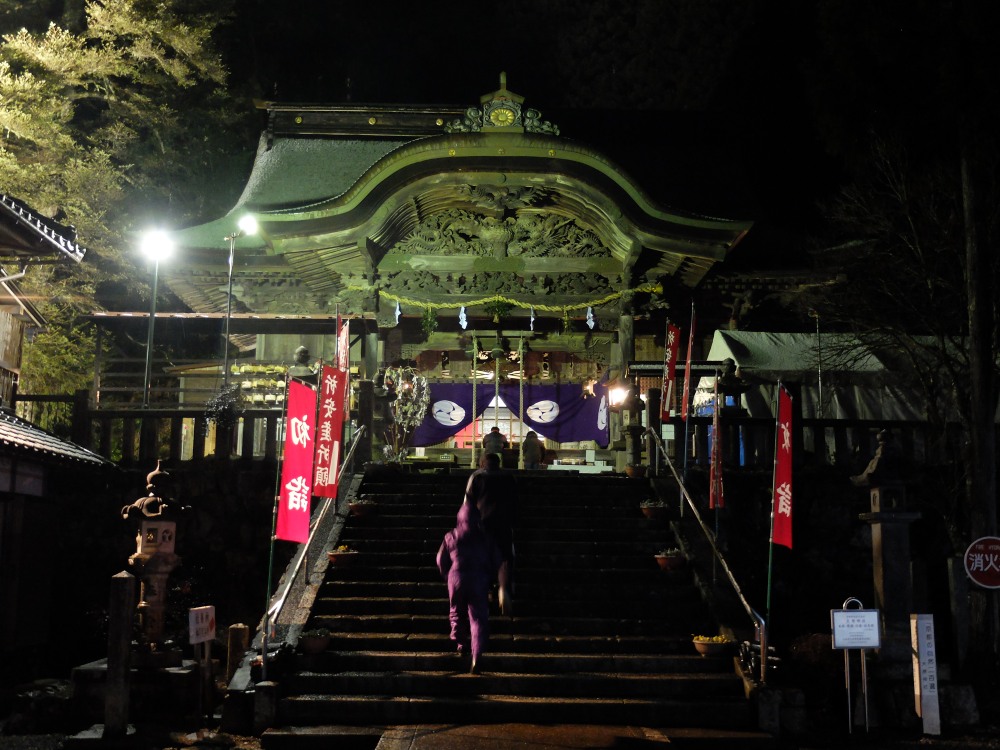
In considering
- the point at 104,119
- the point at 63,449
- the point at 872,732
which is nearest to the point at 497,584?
the point at 872,732

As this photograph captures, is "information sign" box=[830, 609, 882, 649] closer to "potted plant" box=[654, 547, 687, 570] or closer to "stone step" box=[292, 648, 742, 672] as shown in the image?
"stone step" box=[292, 648, 742, 672]

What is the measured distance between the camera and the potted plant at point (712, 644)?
→ 8766 mm

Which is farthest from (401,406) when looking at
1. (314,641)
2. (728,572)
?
(728,572)

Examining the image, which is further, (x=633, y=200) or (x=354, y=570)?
(x=633, y=200)

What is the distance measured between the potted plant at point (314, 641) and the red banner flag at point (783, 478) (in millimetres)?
4990

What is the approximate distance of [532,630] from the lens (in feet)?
31.0

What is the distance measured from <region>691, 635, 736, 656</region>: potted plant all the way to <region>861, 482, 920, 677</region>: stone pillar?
176 cm

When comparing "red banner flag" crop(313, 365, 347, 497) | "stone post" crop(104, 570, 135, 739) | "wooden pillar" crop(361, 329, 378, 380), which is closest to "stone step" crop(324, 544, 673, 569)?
"red banner flag" crop(313, 365, 347, 497)

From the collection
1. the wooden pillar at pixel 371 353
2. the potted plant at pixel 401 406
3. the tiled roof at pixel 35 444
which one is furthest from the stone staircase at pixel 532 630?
the wooden pillar at pixel 371 353

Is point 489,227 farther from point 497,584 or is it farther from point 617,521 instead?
point 497,584

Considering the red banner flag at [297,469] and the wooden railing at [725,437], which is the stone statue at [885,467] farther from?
the red banner flag at [297,469]

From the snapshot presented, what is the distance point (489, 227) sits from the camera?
670 inches

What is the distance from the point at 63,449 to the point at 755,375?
11.5 meters

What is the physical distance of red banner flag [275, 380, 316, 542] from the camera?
9.03 meters
